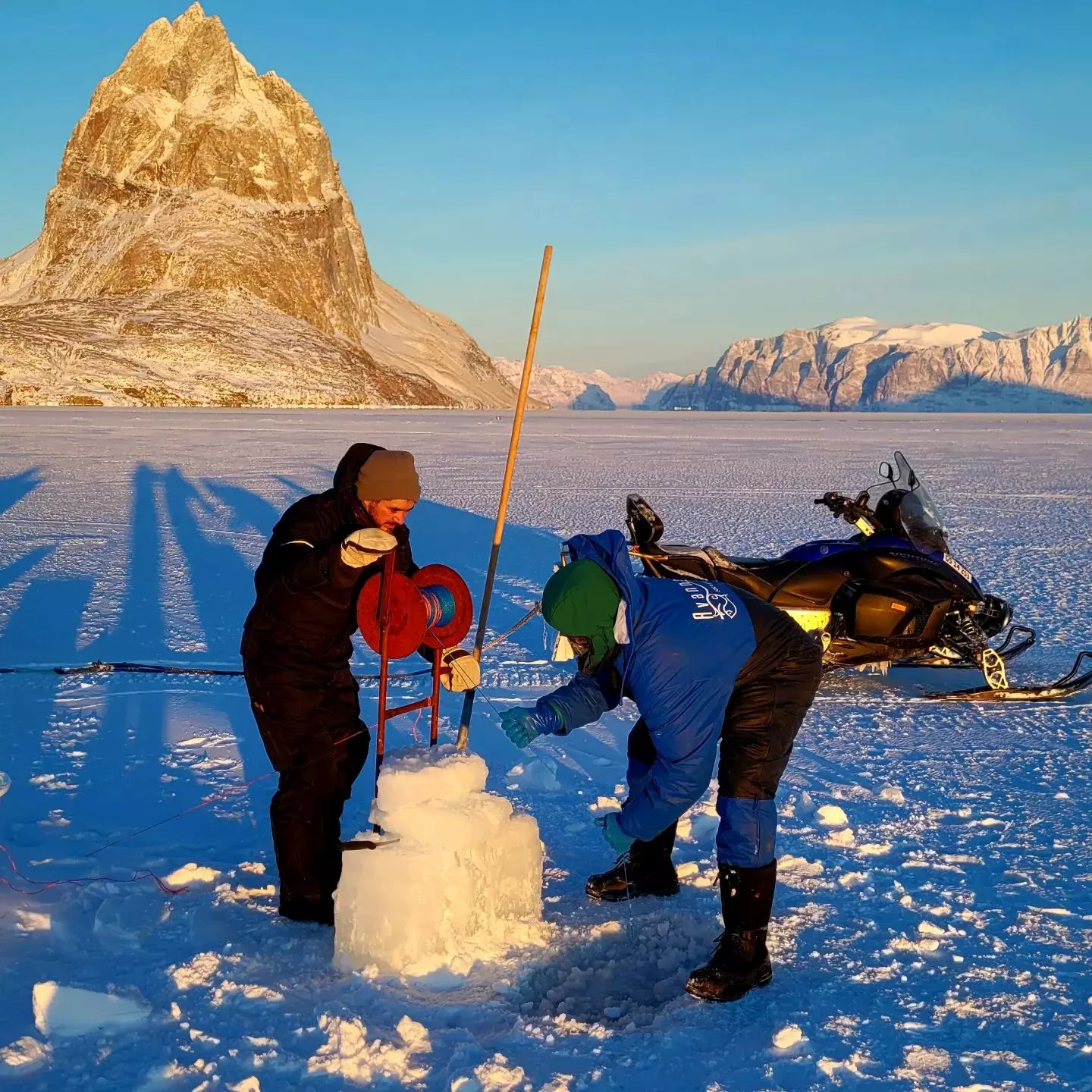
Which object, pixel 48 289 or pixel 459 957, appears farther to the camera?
pixel 48 289

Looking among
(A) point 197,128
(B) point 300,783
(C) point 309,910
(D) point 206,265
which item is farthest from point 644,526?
(A) point 197,128

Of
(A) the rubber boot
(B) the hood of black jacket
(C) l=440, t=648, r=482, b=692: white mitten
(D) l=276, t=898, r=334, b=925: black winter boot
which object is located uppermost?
(B) the hood of black jacket

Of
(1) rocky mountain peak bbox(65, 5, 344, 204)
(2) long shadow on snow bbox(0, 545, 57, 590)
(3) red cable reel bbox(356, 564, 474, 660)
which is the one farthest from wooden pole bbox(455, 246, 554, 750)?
(1) rocky mountain peak bbox(65, 5, 344, 204)

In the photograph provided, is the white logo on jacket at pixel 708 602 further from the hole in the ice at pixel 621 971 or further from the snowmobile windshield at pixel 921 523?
the snowmobile windshield at pixel 921 523

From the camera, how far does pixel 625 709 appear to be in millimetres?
5406

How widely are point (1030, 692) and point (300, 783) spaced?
4.09 metres

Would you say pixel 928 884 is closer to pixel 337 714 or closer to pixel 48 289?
pixel 337 714

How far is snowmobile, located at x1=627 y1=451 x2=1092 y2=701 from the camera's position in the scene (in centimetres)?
546

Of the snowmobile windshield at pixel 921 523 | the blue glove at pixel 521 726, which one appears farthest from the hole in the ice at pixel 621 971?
the snowmobile windshield at pixel 921 523

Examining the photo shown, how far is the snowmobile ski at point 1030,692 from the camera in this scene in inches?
211

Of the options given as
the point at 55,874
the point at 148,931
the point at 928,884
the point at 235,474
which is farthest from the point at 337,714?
the point at 235,474

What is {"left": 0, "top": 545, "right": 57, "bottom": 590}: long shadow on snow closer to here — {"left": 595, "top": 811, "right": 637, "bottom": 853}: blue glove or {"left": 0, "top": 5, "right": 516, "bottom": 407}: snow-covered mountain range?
{"left": 595, "top": 811, "right": 637, "bottom": 853}: blue glove

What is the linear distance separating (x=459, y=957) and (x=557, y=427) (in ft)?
128

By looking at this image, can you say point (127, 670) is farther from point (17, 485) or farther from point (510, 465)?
point (17, 485)
